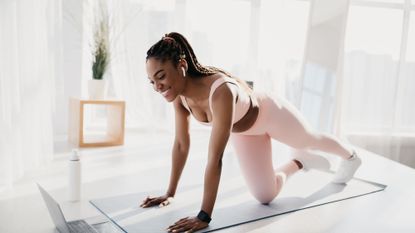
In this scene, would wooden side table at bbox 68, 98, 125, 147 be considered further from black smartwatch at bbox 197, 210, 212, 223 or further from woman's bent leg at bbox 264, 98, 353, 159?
black smartwatch at bbox 197, 210, 212, 223

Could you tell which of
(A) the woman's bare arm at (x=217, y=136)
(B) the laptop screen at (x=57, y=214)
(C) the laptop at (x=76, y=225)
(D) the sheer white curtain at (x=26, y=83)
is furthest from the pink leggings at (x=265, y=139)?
(D) the sheer white curtain at (x=26, y=83)

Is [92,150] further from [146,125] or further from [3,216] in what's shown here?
[3,216]

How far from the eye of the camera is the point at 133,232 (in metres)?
1.49

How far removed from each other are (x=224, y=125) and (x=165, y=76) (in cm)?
28

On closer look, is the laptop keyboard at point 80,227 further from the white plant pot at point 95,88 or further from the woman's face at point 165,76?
the white plant pot at point 95,88

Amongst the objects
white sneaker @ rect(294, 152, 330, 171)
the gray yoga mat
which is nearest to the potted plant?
the gray yoga mat

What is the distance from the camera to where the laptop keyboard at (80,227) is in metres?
1.49

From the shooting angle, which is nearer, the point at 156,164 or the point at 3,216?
the point at 3,216

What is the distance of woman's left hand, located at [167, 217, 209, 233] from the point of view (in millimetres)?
1476

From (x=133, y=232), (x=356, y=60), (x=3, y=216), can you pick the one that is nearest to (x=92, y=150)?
(x=3, y=216)

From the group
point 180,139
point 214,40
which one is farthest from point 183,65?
point 214,40

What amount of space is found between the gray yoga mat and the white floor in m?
0.06

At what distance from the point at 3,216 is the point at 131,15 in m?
2.62

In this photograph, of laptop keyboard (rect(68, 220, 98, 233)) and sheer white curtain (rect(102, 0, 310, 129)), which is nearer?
laptop keyboard (rect(68, 220, 98, 233))
